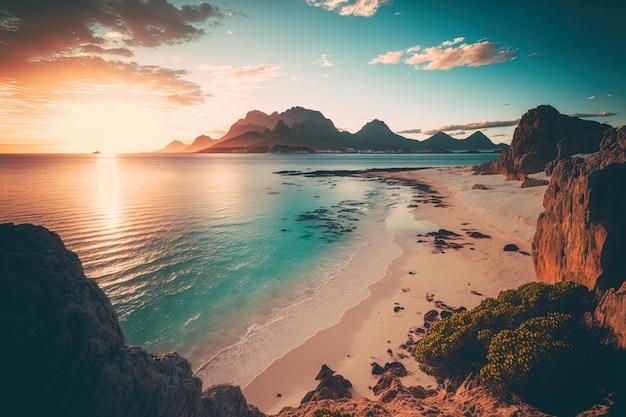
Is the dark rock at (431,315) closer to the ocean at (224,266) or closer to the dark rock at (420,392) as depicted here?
the ocean at (224,266)

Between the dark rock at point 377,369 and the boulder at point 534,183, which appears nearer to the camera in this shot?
the dark rock at point 377,369

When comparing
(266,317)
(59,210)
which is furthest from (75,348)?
(59,210)

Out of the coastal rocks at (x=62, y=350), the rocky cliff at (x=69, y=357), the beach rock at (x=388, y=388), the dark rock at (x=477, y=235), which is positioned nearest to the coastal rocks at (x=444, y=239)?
the dark rock at (x=477, y=235)

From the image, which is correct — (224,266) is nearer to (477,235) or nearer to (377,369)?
(377,369)

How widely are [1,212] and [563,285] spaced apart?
69826 mm

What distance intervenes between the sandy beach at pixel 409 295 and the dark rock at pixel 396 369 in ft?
1.00

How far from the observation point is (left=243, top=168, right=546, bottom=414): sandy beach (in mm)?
13523

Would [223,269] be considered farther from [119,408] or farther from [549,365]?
[549,365]

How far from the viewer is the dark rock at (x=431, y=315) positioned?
1731 centimetres

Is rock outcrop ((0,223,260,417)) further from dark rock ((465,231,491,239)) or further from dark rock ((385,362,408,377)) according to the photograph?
dark rock ((465,231,491,239))

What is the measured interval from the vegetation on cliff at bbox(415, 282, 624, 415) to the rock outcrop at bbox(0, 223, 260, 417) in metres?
9.99

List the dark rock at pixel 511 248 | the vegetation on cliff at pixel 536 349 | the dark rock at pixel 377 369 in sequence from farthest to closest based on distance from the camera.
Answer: the dark rock at pixel 511 248
the dark rock at pixel 377 369
the vegetation on cliff at pixel 536 349

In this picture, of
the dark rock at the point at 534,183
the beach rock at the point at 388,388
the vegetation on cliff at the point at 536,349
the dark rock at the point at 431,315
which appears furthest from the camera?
Result: the dark rock at the point at 534,183

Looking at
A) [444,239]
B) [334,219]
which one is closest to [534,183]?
[444,239]
